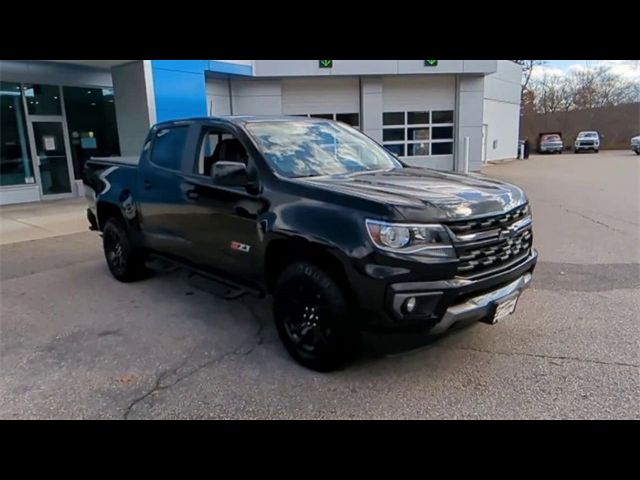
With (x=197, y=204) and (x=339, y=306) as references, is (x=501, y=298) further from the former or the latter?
(x=197, y=204)

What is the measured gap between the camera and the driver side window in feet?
14.2

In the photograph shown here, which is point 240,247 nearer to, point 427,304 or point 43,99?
point 427,304

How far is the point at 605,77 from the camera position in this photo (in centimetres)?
4612

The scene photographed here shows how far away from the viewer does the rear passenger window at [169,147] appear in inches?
186

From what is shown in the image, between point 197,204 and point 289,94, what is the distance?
15.3 m

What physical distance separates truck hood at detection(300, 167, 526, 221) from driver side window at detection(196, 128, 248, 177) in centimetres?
109

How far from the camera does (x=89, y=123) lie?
13672mm

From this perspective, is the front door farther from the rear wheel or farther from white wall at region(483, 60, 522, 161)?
white wall at region(483, 60, 522, 161)

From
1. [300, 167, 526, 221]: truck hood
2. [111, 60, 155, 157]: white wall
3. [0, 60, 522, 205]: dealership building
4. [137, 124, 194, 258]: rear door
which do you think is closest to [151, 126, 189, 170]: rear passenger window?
[137, 124, 194, 258]: rear door

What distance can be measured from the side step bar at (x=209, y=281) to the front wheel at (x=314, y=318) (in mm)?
462

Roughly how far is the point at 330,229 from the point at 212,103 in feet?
43.1

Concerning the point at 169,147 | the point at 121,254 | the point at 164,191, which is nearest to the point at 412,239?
the point at 164,191

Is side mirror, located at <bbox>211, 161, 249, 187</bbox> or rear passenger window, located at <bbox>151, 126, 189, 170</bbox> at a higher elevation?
rear passenger window, located at <bbox>151, 126, 189, 170</bbox>
